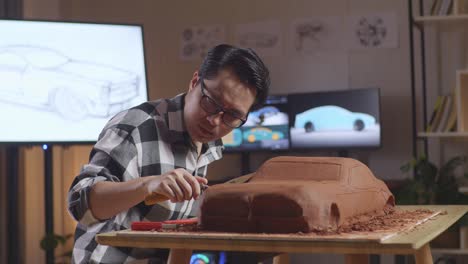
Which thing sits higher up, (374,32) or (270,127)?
(374,32)

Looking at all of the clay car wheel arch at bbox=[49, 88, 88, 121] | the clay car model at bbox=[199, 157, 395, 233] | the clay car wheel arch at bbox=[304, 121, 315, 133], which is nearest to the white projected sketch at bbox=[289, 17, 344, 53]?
the clay car wheel arch at bbox=[304, 121, 315, 133]

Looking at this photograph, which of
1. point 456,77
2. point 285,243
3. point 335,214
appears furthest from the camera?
point 456,77

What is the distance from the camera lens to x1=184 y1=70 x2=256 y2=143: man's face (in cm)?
149

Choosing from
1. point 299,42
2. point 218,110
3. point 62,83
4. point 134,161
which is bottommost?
point 134,161

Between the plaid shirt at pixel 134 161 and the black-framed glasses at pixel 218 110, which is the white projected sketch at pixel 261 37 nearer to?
the plaid shirt at pixel 134 161

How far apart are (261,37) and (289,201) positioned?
391 centimetres

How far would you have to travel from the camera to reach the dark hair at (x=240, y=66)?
4.87 ft

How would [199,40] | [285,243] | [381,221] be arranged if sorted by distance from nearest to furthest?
[285,243], [381,221], [199,40]

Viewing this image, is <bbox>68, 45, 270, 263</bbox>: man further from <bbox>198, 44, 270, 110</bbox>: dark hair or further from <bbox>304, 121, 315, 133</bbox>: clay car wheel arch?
<bbox>304, 121, 315, 133</bbox>: clay car wheel arch

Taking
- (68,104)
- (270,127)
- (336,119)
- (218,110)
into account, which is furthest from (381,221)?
(270,127)

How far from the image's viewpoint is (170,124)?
1.67 m

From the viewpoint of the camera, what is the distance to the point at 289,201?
1107 millimetres

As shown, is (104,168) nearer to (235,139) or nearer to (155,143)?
(155,143)

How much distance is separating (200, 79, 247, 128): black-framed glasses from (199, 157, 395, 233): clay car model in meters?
0.22
